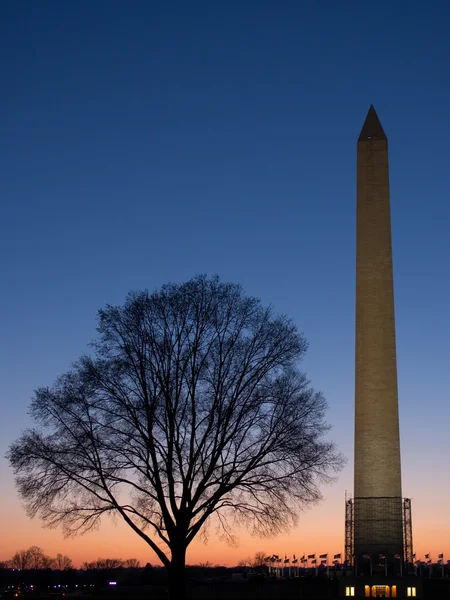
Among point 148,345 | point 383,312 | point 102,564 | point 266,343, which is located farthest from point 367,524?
point 102,564

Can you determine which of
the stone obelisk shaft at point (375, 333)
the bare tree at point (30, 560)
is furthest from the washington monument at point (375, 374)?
the bare tree at point (30, 560)

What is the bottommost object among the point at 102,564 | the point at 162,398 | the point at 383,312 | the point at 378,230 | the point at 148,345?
the point at 102,564

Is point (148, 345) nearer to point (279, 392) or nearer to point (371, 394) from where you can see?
point (279, 392)

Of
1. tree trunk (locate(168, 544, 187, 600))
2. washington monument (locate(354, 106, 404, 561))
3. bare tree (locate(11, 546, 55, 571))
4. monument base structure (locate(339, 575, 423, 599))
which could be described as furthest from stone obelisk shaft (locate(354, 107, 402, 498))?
bare tree (locate(11, 546, 55, 571))

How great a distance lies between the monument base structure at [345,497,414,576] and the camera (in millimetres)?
42781

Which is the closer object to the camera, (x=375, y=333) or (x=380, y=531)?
(x=380, y=531)

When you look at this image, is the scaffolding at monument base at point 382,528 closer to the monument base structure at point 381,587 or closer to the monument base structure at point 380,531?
the monument base structure at point 380,531

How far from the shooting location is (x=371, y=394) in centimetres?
4428

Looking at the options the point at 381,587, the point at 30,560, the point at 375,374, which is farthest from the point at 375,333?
the point at 30,560

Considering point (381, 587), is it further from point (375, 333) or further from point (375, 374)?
point (375, 333)

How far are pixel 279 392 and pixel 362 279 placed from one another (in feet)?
50.7

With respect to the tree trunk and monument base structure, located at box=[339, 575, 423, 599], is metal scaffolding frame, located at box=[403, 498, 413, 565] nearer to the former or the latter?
monument base structure, located at box=[339, 575, 423, 599]

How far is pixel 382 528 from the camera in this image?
1692 inches

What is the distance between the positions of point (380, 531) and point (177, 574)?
16.0 metres
